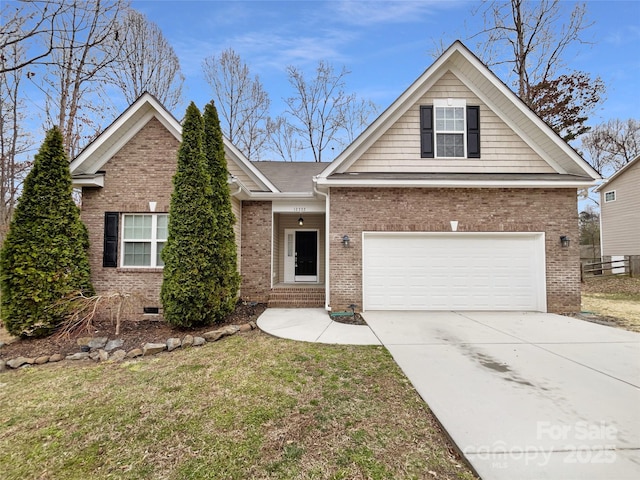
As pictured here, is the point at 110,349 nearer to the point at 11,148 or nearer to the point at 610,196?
the point at 11,148

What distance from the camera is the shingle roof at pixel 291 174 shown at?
412 inches

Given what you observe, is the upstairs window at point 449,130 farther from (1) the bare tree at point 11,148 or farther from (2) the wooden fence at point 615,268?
(1) the bare tree at point 11,148

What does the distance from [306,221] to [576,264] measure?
8303 millimetres

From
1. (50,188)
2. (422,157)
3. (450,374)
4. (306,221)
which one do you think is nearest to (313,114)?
(306,221)

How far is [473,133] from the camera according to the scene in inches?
343

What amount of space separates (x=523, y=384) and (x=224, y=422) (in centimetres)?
367

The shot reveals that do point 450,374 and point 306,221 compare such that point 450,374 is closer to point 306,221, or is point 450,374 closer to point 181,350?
point 181,350

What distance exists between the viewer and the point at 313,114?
22203 millimetres

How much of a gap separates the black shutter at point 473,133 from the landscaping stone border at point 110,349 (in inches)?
314

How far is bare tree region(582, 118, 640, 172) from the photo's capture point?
1008 inches

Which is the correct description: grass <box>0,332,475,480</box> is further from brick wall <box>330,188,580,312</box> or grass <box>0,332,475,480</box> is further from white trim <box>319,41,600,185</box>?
white trim <box>319,41,600,185</box>

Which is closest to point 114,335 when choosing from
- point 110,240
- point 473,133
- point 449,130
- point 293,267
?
point 110,240

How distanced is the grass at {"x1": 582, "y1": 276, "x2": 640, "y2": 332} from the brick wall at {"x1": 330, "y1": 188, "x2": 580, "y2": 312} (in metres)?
1.13

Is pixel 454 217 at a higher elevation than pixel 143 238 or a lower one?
higher
